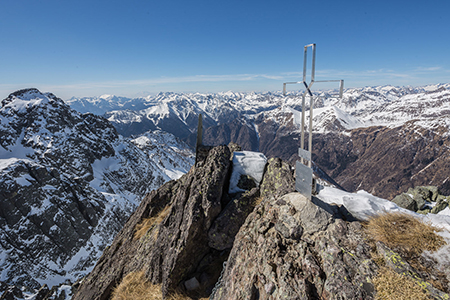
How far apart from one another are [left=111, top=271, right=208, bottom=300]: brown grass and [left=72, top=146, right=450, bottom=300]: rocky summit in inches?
5.6

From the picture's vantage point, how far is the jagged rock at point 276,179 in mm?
12459

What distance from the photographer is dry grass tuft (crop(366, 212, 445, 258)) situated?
6.36 m

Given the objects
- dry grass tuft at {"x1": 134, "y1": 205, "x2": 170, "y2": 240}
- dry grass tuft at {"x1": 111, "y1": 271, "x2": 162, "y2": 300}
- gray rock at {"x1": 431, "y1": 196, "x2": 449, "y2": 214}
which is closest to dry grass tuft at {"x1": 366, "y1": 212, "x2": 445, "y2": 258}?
dry grass tuft at {"x1": 111, "y1": 271, "x2": 162, "y2": 300}

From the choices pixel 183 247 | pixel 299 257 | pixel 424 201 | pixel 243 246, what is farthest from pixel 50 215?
pixel 424 201

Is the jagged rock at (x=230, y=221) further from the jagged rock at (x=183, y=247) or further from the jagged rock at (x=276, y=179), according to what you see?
the jagged rock at (x=276, y=179)

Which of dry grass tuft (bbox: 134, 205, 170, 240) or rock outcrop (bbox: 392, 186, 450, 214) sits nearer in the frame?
dry grass tuft (bbox: 134, 205, 170, 240)

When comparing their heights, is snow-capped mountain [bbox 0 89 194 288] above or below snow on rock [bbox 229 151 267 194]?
below

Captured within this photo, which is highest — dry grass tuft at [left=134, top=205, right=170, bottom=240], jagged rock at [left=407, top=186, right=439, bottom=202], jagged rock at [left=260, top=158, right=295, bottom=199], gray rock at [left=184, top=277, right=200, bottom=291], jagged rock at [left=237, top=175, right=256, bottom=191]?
jagged rock at [left=260, top=158, right=295, bottom=199]

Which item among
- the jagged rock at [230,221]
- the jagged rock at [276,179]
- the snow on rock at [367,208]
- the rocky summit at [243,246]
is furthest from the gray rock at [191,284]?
the snow on rock at [367,208]

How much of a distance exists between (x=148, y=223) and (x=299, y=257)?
1485 centimetres

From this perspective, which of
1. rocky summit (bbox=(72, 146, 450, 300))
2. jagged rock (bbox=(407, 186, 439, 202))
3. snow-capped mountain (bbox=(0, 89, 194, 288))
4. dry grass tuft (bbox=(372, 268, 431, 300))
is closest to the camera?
dry grass tuft (bbox=(372, 268, 431, 300))

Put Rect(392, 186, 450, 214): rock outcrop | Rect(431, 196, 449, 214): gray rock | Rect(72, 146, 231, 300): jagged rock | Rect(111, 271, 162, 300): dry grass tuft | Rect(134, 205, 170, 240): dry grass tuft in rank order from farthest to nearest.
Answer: Rect(431, 196, 449, 214): gray rock → Rect(392, 186, 450, 214): rock outcrop → Rect(134, 205, 170, 240): dry grass tuft → Rect(72, 146, 231, 300): jagged rock → Rect(111, 271, 162, 300): dry grass tuft

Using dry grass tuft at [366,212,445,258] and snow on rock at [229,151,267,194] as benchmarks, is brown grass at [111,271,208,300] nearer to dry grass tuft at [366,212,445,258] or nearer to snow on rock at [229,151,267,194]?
snow on rock at [229,151,267,194]

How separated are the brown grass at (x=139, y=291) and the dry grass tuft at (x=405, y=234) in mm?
9421
